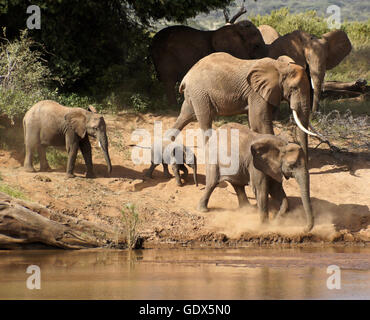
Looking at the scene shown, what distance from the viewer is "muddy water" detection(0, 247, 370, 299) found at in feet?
28.6

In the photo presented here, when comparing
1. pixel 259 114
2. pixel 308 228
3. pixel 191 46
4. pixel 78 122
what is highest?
pixel 191 46

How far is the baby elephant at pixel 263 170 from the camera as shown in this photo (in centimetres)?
1284

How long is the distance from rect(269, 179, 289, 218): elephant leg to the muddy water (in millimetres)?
1179

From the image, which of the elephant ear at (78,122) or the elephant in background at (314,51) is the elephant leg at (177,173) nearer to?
the elephant ear at (78,122)

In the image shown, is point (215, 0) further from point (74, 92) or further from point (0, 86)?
point (0, 86)

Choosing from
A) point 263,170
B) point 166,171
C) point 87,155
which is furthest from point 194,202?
point 87,155

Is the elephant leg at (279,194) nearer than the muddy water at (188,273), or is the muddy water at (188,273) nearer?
the muddy water at (188,273)

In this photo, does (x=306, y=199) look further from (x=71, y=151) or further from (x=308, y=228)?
(x=71, y=151)

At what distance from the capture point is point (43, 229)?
38.2 feet

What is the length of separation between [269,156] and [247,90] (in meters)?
2.70

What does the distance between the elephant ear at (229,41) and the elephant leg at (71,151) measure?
20.3ft

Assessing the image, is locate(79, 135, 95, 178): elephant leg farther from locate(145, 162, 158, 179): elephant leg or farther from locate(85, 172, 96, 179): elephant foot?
locate(145, 162, 158, 179): elephant leg

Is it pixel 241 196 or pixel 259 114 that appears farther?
pixel 259 114

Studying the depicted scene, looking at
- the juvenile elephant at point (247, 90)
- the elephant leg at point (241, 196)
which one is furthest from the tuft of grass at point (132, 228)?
the juvenile elephant at point (247, 90)
